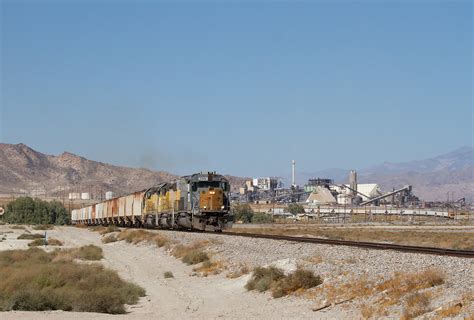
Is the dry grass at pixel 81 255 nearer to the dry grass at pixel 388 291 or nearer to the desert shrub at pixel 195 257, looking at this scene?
the desert shrub at pixel 195 257

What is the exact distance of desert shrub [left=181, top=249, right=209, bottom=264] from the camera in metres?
30.8

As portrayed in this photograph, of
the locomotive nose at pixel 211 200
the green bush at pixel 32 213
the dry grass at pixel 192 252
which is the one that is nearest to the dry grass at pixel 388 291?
the dry grass at pixel 192 252

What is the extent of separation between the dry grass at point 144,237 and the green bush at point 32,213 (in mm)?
85653

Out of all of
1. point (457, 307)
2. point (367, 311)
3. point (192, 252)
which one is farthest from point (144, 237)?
point (457, 307)

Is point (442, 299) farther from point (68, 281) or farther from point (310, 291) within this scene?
point (68, 281)

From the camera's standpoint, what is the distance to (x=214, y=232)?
43031 millimetres

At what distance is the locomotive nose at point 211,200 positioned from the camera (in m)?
41.9

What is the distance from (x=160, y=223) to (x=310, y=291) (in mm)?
34165

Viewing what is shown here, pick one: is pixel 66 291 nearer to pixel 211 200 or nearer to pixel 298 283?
pixel 298 283

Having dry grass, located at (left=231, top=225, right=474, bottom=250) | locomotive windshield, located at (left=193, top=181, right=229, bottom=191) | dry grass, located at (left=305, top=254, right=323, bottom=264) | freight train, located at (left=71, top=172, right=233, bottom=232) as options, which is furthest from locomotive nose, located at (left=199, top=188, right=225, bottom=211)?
dry grass, located at (left=305, top=254, right=323, bottom=264)

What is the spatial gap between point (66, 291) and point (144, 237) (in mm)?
25192

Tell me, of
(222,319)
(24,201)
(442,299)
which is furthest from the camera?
(24,201)

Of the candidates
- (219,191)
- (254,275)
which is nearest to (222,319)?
(254,275)

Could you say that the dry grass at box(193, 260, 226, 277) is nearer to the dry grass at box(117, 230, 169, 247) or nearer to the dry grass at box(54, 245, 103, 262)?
the dry grass at box(54, 245, 103, 262)
